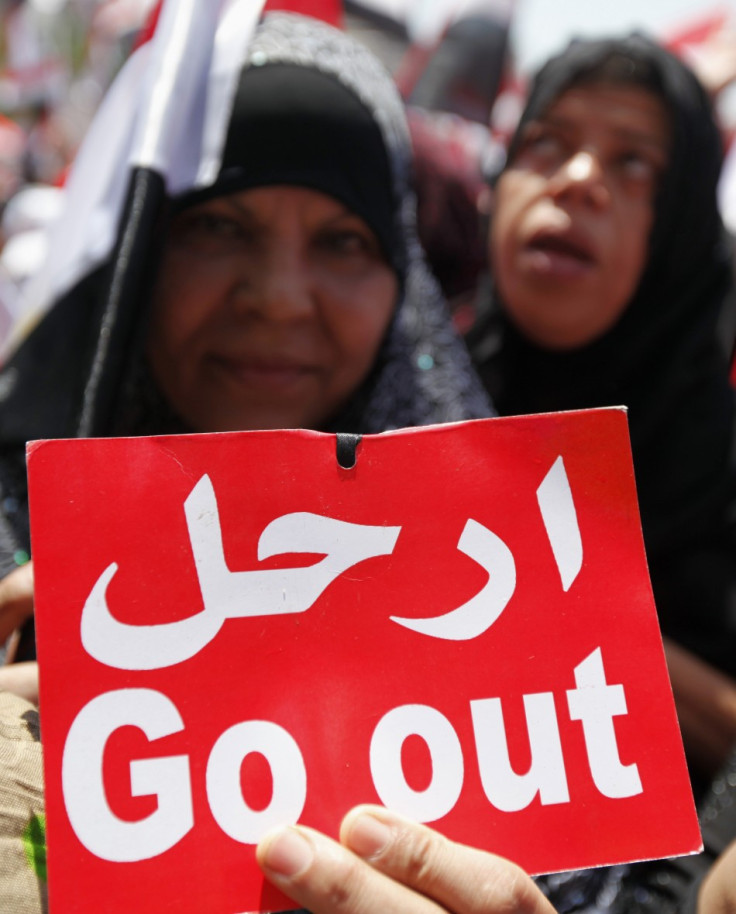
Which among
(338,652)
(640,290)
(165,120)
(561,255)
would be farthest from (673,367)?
(338,652)

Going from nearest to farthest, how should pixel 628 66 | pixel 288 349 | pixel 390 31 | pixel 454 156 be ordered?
pixel 288 349 < pixel 628 66 < pixel 454 156 < pixel 390 31

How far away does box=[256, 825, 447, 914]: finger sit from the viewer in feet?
1.87

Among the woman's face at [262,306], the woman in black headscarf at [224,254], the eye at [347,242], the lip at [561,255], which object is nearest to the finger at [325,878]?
A: the woman in black headscarf at [224,254]

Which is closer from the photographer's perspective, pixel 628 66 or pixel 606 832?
pixel 606 832

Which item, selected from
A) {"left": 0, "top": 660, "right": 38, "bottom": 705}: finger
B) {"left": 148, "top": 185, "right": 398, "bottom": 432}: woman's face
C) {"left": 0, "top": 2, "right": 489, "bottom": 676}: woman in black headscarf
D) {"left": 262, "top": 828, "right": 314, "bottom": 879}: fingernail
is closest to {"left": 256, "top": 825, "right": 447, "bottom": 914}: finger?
{"left": 262, "top": 828, "right": 314, "bottom": 879}: fingernail

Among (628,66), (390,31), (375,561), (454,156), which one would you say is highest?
(390,31)

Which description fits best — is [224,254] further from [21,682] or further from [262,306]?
[21,682]

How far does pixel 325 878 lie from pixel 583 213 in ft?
3.81

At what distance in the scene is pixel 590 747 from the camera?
639 millimetres

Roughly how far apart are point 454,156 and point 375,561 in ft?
8.03

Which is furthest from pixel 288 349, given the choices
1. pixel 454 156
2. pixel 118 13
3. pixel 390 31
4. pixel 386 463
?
pixel 118 13

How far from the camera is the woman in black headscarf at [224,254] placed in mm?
982

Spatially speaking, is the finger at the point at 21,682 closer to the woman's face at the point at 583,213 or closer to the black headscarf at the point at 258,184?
the black headscarf at the point at 258,184

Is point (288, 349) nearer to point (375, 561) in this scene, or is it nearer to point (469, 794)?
point (375, 561)
